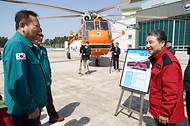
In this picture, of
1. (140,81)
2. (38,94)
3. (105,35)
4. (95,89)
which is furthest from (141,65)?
(105,35)

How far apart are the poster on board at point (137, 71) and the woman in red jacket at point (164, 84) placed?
0.85 m

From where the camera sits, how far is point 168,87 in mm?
1782

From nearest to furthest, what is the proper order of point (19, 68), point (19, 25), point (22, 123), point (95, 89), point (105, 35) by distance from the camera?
point (19, 68) < point (19, 25) < point (22, 123) < point (95, 89) < point (105, 35)

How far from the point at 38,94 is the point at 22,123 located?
0.42 meters

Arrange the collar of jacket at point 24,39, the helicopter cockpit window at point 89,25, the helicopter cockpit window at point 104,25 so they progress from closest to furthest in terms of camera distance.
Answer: the collar of jacket at point 24,39
the helicopter cockpit window at point 89,25
the helicopter cockpit window at point 104,25

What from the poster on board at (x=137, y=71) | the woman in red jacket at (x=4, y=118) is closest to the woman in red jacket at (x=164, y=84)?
the poster on board at (x=137, y=71)

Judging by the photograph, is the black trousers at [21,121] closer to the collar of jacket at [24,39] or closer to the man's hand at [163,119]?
the collar of jacket at [24,39]

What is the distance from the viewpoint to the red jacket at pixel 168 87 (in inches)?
70.0

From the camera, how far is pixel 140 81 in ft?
9.78

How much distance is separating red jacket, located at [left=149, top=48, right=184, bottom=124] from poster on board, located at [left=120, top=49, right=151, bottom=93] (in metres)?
0.91

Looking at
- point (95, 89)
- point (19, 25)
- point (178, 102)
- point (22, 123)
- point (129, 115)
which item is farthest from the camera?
point (95, 89)

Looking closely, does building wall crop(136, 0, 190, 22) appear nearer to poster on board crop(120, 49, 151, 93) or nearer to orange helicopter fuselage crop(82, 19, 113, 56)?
orange helicopter fuselage crop(82, 19, 113, 56)

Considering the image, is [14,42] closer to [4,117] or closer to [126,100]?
[4,117]

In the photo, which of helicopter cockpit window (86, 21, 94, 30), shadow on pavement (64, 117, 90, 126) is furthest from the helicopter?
shadow on pavement (64, 117, 90, 126)
